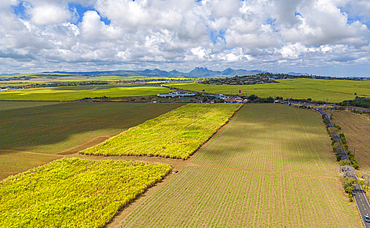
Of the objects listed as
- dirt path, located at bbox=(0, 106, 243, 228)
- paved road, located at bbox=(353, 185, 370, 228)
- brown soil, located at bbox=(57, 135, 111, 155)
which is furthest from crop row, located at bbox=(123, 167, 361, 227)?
brown soil, located at bbox=(57, 135, 111, 155)

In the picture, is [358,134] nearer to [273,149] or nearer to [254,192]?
[273,149]

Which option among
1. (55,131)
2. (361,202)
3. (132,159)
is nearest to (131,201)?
(132,159)

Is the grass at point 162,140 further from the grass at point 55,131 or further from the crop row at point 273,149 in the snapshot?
the grass at point 55,131

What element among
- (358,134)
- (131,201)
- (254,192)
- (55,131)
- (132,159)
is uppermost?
(358,134)

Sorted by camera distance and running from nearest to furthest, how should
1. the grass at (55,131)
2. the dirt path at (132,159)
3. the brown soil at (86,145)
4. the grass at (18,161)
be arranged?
the dirt path at (132,159)
the grass at (18,161)
the brown soil at (86,145)
the grass at (55,131)

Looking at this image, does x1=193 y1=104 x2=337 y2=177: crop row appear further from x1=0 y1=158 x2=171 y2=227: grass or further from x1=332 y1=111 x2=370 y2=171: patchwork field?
x1=0 y1=158 x2=171 y2=227: grass

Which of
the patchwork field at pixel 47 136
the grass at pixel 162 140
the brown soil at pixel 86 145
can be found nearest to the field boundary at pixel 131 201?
the grass at pixel 162 140

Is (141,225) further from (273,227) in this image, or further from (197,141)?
(197,141)
